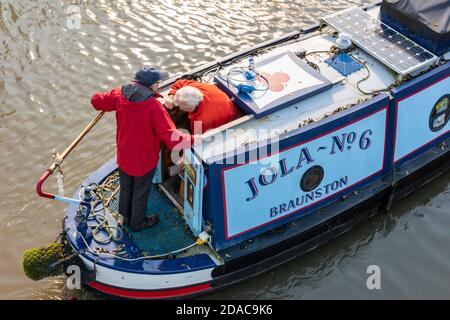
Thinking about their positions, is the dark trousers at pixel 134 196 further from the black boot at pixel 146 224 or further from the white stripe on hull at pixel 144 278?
the white stripe on hull at pixel 144 278

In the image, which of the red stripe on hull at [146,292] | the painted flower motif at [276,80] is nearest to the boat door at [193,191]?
the red stripe on hull at [146,292]

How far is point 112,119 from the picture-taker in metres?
8.27

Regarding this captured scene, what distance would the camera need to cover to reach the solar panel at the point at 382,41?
6.20 metres

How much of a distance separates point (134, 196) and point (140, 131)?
0.79 m

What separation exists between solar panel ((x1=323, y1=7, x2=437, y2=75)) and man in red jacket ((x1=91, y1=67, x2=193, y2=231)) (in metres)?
2.42

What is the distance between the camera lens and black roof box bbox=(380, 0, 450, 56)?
629cm

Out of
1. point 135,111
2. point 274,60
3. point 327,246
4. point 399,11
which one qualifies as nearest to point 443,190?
point 327,246

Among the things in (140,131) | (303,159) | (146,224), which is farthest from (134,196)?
(303,159)

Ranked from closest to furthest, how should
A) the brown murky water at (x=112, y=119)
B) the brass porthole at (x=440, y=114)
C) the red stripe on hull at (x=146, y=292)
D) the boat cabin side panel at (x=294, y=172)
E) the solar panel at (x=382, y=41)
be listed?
1. the boat cabin side panel at (x=294, y=172)
2. the red stripe on hull at (x=146, y=292)
3. the solar panel at (x=382, y=41)
4. the brown murky water at (x=112, y=119)
5. the brass porthole at (x=440, y=114)

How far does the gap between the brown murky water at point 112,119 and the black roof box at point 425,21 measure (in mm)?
1935

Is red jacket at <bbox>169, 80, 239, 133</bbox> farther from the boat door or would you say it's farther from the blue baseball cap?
the blue baseball cap

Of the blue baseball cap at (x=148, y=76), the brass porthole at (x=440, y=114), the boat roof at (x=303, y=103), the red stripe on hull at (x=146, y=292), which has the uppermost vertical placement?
the blue baseball cap at (x=148, y=76)
